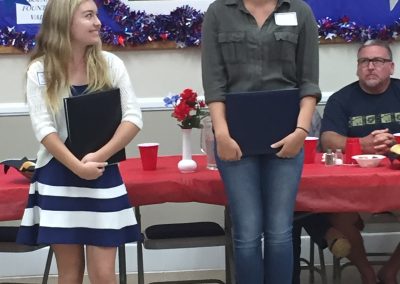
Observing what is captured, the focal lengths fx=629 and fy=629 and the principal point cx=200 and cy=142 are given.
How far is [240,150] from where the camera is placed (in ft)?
6.91

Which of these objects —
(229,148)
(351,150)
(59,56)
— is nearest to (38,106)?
(59,56)

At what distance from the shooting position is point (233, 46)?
211 cm

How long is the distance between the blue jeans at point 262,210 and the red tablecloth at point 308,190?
28cm

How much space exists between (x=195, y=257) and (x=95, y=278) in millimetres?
1625

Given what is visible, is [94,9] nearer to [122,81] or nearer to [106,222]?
[122,81]

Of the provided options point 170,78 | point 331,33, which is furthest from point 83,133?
point 331,33

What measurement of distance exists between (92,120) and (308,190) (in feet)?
2.89

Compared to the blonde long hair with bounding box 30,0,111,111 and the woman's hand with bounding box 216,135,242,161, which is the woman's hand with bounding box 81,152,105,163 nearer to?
the blonde long hair with bounding box 30,0,111,111

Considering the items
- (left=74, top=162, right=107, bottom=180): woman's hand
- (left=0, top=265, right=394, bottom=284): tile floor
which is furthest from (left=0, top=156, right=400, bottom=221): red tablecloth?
(left=0, top=265, right=394, bottom=284): tile floor

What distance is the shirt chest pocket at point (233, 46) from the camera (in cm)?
209

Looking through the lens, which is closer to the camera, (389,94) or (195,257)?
(389,94)

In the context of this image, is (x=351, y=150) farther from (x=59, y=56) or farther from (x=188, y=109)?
(x=59, y=56)

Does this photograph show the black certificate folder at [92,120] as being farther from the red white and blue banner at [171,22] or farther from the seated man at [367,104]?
the red white and blue banner at [171,22]

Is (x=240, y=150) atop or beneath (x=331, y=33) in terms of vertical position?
beneath
